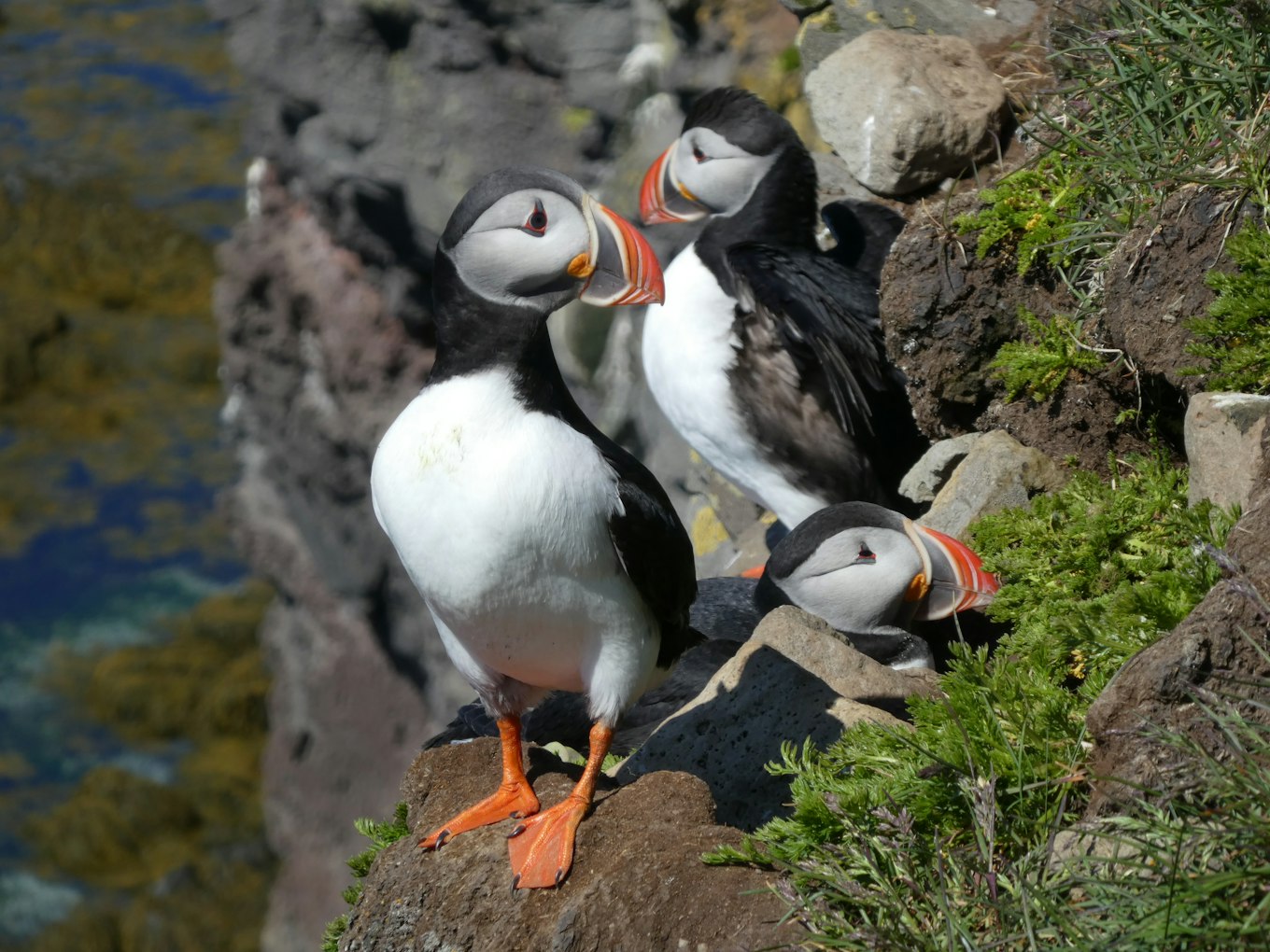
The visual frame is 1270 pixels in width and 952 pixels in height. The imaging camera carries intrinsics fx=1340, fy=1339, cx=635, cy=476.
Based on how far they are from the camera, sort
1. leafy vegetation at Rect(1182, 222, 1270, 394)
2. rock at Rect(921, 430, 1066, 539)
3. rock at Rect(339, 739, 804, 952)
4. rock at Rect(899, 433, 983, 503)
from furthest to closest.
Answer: rock at Rect(899, 433, 983, 503), rock at Rect(921, 430, 1066, 539), leafy vegetation at Rect(1182, 222, 1270, 394), rock at Rect(339, 739, 804, 952)

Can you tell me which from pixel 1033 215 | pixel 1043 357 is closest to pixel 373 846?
pixel 1043 357

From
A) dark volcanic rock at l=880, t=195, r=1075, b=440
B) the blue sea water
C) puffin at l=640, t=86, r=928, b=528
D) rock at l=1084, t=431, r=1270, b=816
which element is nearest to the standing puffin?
dark volcanic rock at l=880, t=195, r=1075, b=440

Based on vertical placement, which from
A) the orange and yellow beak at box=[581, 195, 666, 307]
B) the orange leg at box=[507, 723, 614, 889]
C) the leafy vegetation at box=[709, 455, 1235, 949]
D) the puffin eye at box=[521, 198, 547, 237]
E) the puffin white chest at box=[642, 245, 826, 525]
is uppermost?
the puffin eye at box=[521, 198, 547, 237]

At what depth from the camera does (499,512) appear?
2826 millimetres

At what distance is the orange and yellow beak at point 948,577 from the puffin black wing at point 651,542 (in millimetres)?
1116

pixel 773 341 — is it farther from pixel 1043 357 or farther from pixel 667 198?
pixel 1043 357

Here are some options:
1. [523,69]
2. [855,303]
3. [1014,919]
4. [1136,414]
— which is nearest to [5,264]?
[523,69]

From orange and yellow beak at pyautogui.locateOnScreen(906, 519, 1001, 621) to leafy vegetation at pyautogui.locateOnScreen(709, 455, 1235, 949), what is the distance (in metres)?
0.84

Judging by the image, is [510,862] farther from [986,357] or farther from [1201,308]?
[986,357]

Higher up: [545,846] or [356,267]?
[545,846]

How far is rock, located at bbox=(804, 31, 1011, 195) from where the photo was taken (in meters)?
5.64

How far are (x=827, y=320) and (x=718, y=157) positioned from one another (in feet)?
3.36

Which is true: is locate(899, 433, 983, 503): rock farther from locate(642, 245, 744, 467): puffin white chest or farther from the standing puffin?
locate(642, 245, 744, 467): puffin white chest

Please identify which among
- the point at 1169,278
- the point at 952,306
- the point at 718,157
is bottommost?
the point at 718,157
